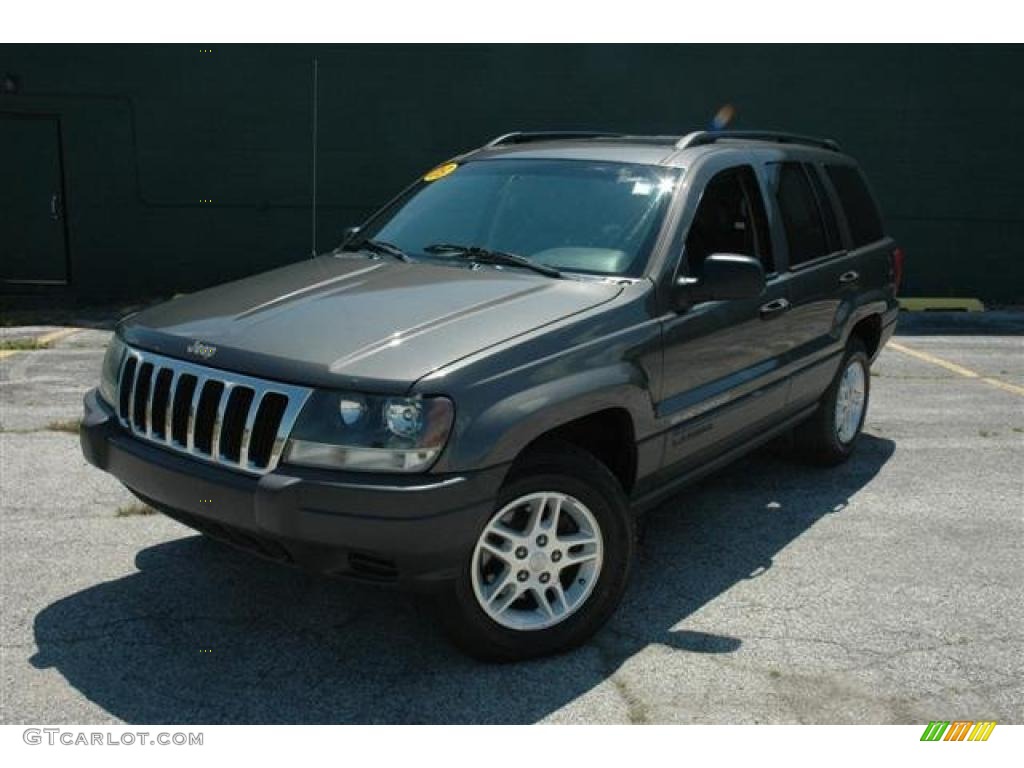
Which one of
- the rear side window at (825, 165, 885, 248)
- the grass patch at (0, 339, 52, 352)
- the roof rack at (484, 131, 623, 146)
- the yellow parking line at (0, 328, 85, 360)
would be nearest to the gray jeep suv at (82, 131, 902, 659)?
the roof rack at (484, 131, 623, 146)

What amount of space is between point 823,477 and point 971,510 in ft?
2.64

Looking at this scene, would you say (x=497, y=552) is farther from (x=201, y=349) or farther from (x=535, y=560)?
(x=201, y=349)

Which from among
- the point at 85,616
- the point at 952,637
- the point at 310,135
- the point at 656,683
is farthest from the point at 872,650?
the point at 310,135

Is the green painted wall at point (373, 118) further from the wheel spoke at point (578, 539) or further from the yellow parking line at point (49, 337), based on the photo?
the wheel spoke at point (578, 539)

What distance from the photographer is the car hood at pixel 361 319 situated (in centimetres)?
320

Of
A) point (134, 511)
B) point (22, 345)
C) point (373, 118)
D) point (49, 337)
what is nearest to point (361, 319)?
point (134, 511)

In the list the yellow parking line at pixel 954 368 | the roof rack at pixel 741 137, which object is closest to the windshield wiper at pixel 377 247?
A: the roof rack at pixel 741 137

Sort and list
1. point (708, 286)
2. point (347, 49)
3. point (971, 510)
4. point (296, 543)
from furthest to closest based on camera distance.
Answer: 1. point (347, 49)
2. point (971, 510)
3. point (708, 286)
4. point (296, 543)

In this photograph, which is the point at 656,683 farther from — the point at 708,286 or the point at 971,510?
the point at 971,510

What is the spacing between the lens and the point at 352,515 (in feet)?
9.93

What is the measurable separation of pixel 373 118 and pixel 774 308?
8.60 m

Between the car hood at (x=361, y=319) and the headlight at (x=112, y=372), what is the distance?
0.23 ft

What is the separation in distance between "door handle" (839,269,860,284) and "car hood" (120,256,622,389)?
214cm

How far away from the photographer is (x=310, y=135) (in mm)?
12289
